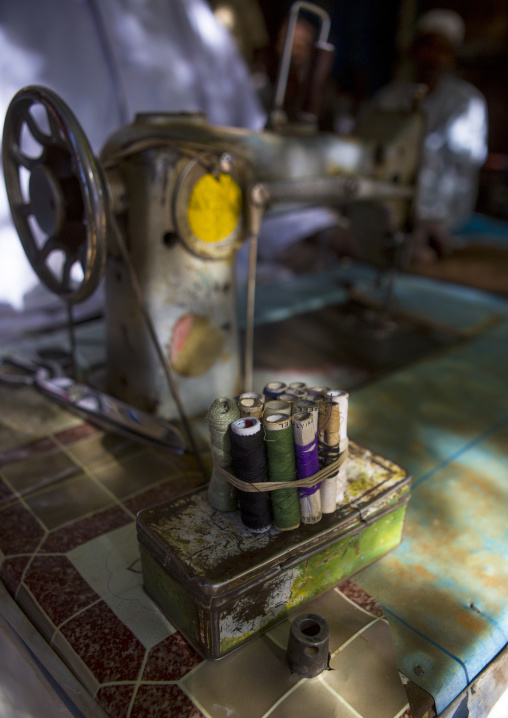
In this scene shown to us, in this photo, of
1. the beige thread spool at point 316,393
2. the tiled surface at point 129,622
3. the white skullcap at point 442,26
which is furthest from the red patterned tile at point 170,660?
the white skullcap at point 442,26

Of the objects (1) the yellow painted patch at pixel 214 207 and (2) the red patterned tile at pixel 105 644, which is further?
(1) the yellow painted patch at pixel 214 207

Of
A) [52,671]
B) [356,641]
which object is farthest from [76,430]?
[356,641]

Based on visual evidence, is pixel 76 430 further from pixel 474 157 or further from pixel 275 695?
pixel 474 157

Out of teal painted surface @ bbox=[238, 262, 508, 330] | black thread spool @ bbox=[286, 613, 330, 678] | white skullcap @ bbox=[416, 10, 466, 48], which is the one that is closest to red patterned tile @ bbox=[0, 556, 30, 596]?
black thread spool @ bbox=[286, 613, 330, 678]

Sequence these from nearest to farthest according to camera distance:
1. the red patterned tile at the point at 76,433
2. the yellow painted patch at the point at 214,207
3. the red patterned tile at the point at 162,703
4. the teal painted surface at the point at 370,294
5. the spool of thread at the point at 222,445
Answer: the red patterned tile at the point at 162,703 → the spool of thread at the point at 222,445 → the yellow painted patch at the point at 214,207 → the red patterned tile at the point at 76,433 → the teal painted surface at the point at 370,294

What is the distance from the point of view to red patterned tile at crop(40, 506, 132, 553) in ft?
3.30

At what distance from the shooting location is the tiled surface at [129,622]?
2.44ft

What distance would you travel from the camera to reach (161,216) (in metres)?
1.20

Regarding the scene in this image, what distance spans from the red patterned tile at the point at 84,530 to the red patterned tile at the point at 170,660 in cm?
29

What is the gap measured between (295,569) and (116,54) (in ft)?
7.66

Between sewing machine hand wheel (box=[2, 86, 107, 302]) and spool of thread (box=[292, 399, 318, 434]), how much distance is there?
510 millimetres

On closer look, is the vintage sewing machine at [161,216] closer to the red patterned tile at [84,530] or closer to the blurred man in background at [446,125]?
the red patterned tile at [84,530]

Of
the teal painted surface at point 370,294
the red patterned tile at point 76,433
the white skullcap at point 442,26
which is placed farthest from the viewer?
the white skullcap at point 442,26

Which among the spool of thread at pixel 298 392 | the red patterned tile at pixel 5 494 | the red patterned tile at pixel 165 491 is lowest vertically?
the red patterned tile at pixel 165 491
